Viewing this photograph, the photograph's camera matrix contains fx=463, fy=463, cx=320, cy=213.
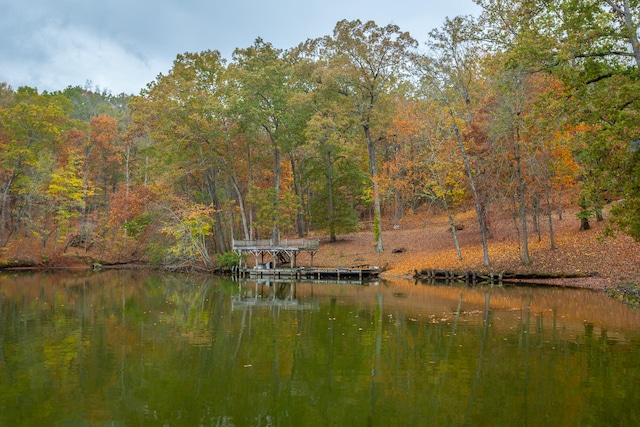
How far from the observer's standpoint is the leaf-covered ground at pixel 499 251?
21594mm

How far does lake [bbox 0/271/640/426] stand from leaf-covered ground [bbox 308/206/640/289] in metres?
4.69

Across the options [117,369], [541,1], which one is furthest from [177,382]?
[541,1]

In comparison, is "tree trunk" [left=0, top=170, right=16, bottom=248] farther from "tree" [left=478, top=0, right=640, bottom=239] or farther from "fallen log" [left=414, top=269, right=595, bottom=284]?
"tree" [left=478, top=0, right=640, bottom=239]

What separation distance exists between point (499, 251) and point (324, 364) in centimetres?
2078

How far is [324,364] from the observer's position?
9328mm

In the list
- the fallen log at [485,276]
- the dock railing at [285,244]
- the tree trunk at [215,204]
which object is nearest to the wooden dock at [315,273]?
the dock railing at [285,244]

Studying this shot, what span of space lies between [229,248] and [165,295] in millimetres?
19906

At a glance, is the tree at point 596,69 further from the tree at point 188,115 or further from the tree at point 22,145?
the tree at point 22,145

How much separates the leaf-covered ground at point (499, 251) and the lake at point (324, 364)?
185 inches

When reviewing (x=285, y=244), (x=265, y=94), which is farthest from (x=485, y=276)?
(x=265, y=94)

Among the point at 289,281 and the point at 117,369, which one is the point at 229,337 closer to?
the point at 117,369

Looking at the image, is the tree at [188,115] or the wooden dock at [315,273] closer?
the wooden dock at [315,273]

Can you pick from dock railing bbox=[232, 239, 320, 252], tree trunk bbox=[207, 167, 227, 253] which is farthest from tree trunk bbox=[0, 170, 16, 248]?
dock railing bbox=[232, 239, 320, 252]

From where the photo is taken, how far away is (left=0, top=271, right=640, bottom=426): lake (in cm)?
672
